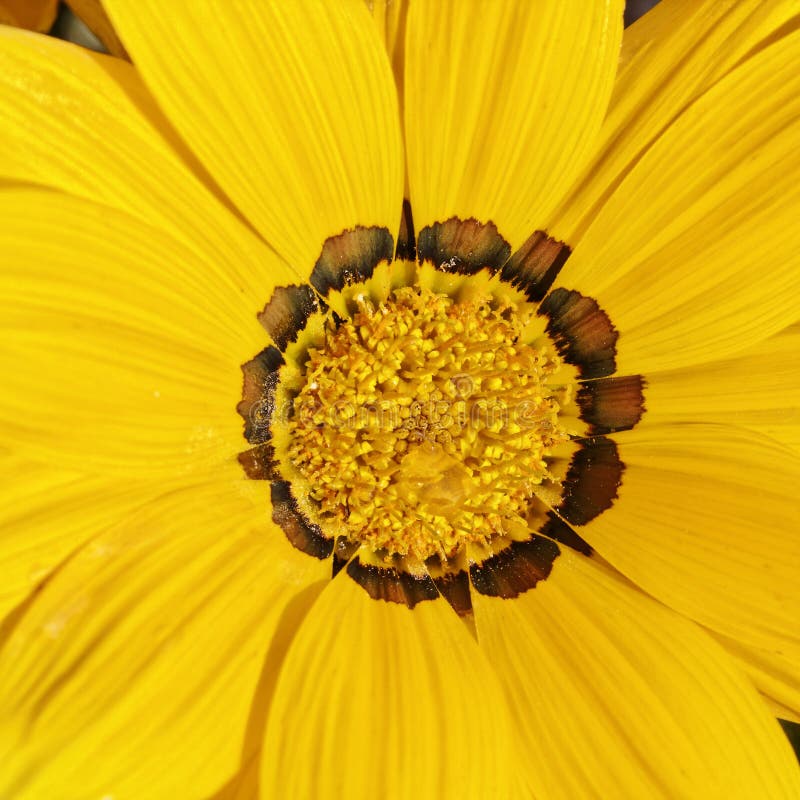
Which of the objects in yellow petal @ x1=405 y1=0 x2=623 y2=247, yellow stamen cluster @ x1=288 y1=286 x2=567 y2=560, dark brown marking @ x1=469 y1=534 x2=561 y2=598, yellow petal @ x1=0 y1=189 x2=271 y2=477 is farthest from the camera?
dark brown marking @ x1=469 y1=534 x2=561 y2=598

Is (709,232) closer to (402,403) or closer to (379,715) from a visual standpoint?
(402,403)

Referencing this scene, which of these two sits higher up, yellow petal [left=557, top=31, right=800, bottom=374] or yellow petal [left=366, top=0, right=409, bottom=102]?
yellow petal [left=366, top=0, right=409, bottom=102]

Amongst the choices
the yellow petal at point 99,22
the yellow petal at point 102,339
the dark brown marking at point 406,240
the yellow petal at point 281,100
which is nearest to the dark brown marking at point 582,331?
the dark brown marking at point 406,240

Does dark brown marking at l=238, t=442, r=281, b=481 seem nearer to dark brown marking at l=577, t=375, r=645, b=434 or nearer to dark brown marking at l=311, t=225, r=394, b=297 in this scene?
dark brown marking at l=311, t=225, r=394, b=297

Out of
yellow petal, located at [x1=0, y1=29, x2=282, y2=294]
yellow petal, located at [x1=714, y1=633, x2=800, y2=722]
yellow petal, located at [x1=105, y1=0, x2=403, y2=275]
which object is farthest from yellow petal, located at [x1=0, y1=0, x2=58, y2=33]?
yellow petal, located at [x1=714, y1=633, x2=800, y2=722]

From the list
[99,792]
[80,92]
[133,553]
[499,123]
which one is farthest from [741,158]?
[99,792]

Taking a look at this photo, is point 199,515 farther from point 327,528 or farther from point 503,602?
point 503,602

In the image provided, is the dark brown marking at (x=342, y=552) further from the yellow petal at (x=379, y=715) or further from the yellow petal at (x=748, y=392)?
the yellow petal at (x=748, y=392)
